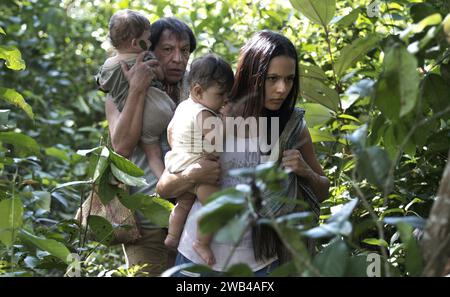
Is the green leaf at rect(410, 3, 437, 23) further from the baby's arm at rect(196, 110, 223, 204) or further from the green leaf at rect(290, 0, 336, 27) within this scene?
the baby's arm at rect(196, 110, 223, 204)

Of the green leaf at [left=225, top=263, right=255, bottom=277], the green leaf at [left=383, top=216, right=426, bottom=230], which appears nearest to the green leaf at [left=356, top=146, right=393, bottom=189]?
the green leaf at [left=383, top=216, right=426, bottom=230]

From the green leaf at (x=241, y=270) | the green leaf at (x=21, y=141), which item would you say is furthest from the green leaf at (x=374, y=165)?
the green leaf at (x=21, y=141)

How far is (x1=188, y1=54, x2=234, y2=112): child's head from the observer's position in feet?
9.08

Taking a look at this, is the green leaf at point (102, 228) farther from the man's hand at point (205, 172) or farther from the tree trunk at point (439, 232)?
the tree trunk at point (439, 232)

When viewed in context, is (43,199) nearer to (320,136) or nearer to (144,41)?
(144,41)

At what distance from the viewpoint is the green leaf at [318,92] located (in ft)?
11.9

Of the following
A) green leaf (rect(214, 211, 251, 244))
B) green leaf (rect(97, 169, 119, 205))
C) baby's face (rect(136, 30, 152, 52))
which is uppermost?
baby's face (rect(136, 30, 152, 52))

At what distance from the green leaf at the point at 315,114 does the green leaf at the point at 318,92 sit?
4cm

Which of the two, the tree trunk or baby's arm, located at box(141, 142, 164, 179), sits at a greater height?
the tree trunk

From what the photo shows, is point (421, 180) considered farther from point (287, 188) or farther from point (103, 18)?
point (103, 18)

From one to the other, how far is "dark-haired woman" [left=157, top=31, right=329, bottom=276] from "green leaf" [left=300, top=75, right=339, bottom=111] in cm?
79

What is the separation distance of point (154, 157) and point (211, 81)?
1.88ft

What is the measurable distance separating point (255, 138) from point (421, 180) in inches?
41.0
